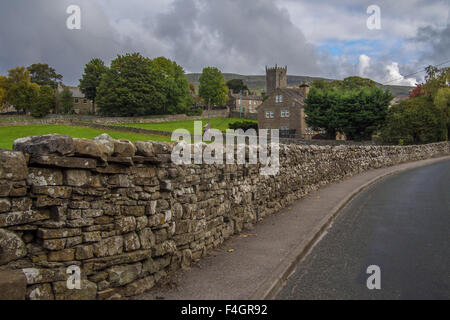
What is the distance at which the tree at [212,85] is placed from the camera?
107m

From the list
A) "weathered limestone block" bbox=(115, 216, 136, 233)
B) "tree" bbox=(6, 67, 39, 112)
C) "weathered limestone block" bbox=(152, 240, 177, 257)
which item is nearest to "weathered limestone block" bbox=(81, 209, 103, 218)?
"weathered limestone block" bbox=(115, 216, 136, 233)

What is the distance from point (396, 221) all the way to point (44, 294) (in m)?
9.49

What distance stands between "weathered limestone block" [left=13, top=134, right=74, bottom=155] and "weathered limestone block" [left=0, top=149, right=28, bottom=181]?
0.67ft

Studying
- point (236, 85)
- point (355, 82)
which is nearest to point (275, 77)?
point (236, 85)

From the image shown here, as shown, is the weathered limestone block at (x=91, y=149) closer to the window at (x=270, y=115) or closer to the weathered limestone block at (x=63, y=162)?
the weathered limestone block at (x=63, y=162)

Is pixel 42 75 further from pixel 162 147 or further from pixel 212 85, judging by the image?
pixel 162 147

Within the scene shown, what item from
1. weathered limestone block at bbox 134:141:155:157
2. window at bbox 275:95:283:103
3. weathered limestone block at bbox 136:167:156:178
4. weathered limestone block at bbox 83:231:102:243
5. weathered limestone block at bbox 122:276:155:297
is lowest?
weathered limestone block at bbox 122:276:155:297

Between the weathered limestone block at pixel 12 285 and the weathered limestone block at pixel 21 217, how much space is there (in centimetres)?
48

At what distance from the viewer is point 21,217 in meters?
3.89

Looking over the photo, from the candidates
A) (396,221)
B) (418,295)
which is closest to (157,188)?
(418,295)

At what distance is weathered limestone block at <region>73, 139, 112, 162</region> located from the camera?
4340mm

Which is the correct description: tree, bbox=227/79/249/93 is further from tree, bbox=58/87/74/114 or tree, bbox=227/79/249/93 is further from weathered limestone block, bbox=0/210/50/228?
weathered limestone block, bbox=0/210/50/228

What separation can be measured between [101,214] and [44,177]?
2.94ft

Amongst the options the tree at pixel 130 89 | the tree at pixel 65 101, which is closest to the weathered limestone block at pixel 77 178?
the tree at pixel 130 89
